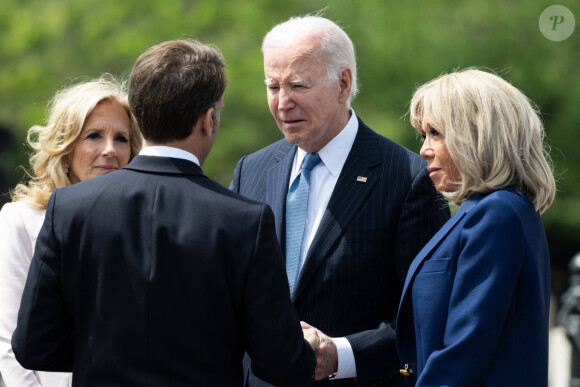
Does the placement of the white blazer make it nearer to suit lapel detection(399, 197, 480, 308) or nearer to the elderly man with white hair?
the elderly man with white hair

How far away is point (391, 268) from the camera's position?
3.79 metres

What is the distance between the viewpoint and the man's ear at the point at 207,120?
2.90 m

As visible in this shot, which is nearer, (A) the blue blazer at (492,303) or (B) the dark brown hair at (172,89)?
(B) the dark brown hair at (172,89)

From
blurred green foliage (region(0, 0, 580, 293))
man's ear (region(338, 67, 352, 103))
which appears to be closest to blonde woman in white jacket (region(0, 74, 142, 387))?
man's ear (region(338, 67, 352, 103))

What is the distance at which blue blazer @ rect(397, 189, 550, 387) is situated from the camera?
2996mm

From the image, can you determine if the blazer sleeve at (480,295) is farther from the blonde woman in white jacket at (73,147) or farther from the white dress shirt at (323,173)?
the blonde woman in white jacket at (73,147)

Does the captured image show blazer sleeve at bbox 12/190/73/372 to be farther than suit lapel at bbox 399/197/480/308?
No

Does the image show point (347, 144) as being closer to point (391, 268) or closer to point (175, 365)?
point (391, 268)

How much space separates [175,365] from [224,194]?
22.7 inches

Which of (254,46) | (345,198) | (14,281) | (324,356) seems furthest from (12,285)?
(254,46)

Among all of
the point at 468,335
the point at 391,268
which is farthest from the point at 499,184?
the point at 391,268

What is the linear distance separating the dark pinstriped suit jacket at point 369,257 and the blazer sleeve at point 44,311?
112 cm

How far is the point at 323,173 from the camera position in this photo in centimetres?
405

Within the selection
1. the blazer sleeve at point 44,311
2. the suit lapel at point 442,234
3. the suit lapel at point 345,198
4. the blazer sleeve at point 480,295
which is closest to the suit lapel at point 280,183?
the suit lapel at point 345,198
